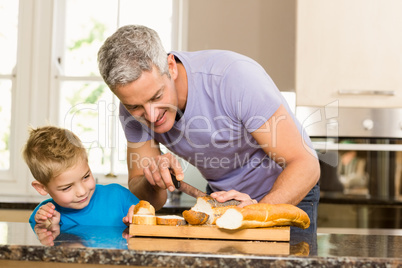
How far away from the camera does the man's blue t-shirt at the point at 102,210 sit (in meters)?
1.61

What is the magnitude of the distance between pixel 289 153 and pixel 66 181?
68 centimetres

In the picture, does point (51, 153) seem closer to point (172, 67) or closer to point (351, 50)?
point (172, 67)

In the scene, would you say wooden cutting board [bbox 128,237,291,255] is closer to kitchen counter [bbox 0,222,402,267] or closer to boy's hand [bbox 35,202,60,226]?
kitchen counter [bbox 0,222,402,267]

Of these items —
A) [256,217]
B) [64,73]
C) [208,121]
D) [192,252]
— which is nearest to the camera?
[192,252]

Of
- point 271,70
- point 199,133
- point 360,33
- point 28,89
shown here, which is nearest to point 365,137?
point 360,33

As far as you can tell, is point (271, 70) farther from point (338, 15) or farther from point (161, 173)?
point (161, 173)

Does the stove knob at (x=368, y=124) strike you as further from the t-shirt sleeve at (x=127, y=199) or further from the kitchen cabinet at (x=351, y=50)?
the t-shirt sleeve at (x=127, y=199)

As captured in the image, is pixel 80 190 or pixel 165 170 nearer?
pixel 165 170

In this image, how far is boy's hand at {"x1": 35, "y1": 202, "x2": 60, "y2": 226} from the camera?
149 cm

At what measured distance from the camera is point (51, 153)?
62.8 inches

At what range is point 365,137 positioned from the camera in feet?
Answer: 8.18

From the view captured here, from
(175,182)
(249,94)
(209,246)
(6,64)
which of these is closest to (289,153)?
(249,94)

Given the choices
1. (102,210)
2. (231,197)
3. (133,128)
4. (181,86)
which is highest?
(181,86)

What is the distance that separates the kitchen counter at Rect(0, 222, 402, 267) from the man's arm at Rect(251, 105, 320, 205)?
301 mm
